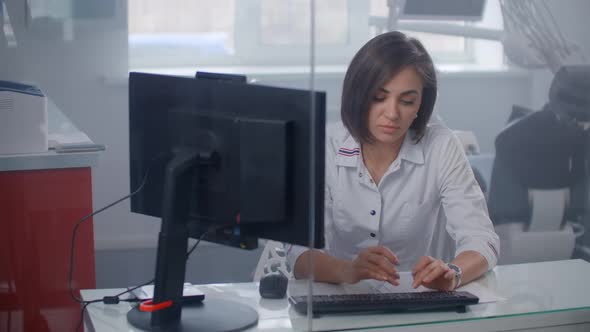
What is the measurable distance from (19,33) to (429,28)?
45.3 inches

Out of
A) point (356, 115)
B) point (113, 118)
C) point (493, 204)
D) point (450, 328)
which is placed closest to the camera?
point (450, 328)

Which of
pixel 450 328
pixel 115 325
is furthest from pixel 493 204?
pixel 115 325

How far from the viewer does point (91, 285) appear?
2307 millimetres

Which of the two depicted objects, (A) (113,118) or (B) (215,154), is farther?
(A) (113,118)

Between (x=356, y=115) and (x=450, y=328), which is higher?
(x=356, y=115)

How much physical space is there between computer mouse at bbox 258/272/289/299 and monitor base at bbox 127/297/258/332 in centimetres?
5

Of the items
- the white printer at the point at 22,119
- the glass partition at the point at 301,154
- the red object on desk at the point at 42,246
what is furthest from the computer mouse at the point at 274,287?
the white printer at the point at 22,119

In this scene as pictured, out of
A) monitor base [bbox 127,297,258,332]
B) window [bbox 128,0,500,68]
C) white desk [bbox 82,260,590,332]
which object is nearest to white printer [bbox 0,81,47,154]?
window [bbox 128,0,500,68]

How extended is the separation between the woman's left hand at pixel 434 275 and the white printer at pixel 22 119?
116cm

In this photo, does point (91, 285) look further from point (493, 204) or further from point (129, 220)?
point (493, 204)

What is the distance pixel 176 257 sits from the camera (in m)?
1.46

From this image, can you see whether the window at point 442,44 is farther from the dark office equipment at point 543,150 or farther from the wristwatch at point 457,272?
the wristwatch at point 457,272

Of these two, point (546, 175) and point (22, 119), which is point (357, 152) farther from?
point (22, 119)

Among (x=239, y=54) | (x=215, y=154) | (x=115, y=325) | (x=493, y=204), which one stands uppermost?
(x=239, y=54)
